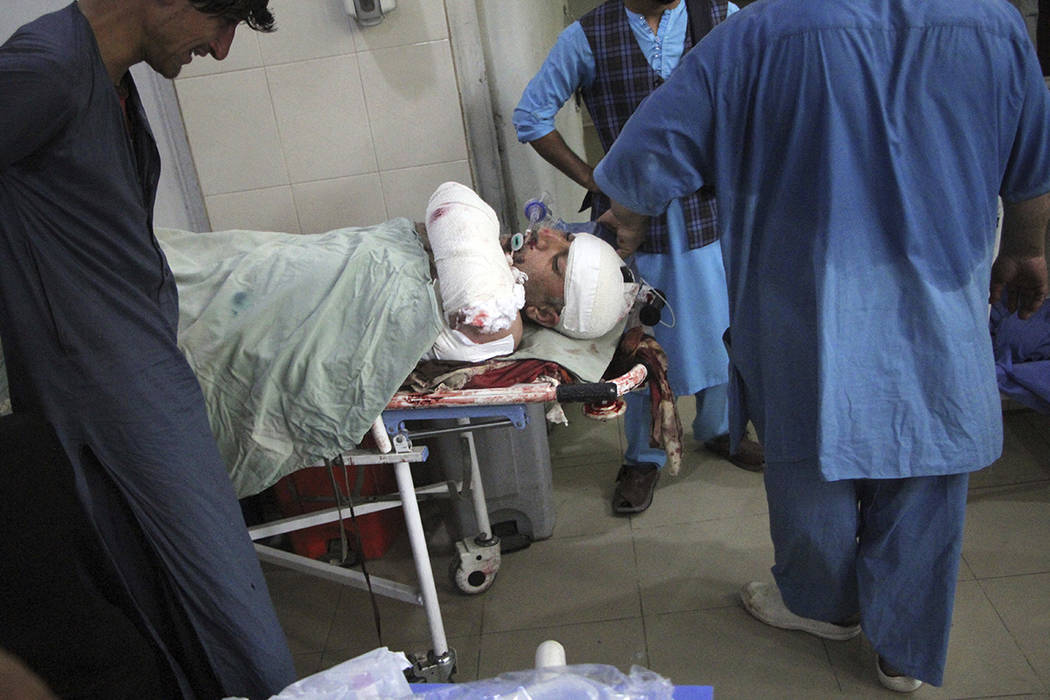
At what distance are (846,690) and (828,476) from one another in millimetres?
642

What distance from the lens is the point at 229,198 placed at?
2.95 meters

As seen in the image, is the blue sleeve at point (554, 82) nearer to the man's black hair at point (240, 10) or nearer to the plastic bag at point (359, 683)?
the man's black hair at point (240, 10)

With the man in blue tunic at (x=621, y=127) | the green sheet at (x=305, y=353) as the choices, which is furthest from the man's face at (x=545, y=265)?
the man in blue tunic at (x=621, y=127)

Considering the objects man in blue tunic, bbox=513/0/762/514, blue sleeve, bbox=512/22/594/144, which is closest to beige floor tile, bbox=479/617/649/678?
man in blue tunic, bbox=513/0/762/514

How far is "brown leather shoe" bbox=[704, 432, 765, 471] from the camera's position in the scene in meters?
2.92

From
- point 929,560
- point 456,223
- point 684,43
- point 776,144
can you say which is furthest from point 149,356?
A: point 684,43

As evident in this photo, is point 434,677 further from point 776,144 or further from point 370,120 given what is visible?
point 370,120

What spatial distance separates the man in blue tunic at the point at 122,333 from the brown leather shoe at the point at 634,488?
141 centimetres

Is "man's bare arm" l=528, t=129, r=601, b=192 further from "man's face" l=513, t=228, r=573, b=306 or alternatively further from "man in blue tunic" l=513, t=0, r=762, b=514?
"man's face" l=513, t=228, r=573, b=306

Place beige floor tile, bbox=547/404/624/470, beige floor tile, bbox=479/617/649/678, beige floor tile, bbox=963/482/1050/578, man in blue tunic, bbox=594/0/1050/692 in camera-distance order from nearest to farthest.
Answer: man in blue tunic, bbox=594/0/1050/692, beige floor tile, bbox=479/617/649/678, beige floor tile, bbox=963/482/1050/578, beige floor tile, bbox=547/404/624/470

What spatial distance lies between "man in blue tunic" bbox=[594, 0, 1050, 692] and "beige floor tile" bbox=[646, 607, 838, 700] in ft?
0.78

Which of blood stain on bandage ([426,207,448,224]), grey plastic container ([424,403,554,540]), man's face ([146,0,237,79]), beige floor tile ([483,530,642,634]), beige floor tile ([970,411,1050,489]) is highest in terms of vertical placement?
man's face ([146,0,237,79])

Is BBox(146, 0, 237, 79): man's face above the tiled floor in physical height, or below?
above

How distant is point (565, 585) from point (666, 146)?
1380 mm
